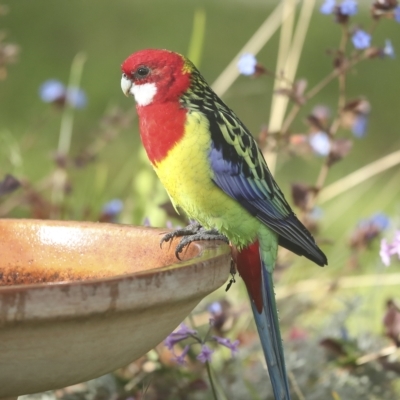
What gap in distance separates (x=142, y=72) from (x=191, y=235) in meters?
0.41

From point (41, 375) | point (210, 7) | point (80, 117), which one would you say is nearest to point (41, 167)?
point (80, 117)

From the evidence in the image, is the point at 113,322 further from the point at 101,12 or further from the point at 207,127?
the point at 101,12

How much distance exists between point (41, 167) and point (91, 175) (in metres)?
0.41

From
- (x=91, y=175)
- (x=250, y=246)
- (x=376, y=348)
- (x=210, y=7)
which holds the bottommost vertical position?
(x=376, y=348)

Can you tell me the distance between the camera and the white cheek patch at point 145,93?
1.80m

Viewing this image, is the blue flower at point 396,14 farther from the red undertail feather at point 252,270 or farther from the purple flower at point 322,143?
the red undertail feather at point 252,270

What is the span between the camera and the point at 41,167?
15.4 feet

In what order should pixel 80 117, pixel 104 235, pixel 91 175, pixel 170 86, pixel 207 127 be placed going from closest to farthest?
pixel 104 235, pixel 207 127, pixel 170 86, pixel 91 175, pixel 80 117

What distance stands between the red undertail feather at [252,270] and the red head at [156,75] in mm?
373

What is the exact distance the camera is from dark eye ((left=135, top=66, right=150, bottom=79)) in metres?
1.81

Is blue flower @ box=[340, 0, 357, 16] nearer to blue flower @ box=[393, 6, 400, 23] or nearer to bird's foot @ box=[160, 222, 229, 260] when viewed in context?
blue flower @ box=[393, 6, 400, 23]

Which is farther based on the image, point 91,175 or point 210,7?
point 210,7

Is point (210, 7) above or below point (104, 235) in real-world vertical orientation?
above

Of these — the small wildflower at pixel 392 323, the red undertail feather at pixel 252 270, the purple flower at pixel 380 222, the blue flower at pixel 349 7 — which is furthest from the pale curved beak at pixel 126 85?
the purple flower at pixel 380 222
